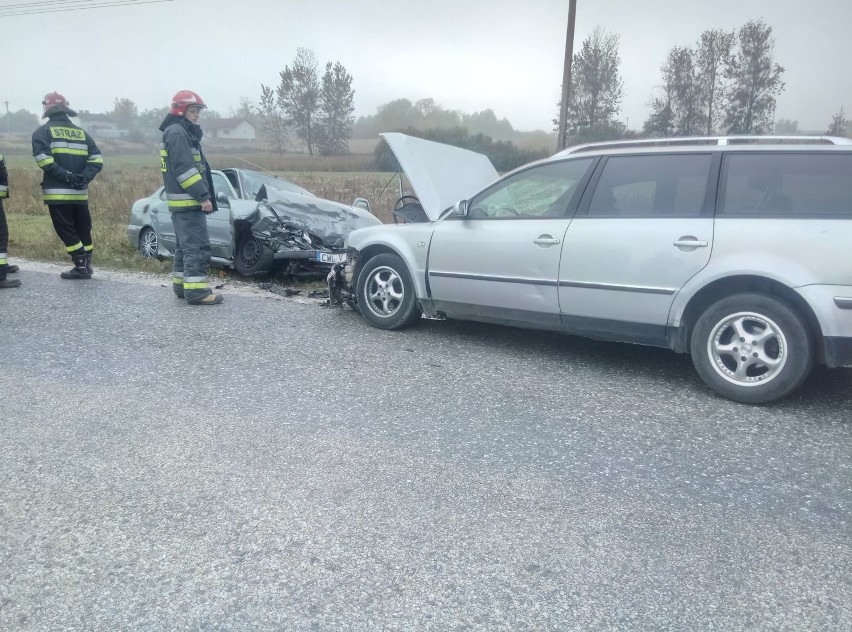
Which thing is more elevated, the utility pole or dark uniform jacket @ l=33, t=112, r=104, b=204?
the utility pole

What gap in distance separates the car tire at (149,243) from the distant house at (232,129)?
16.9 metres

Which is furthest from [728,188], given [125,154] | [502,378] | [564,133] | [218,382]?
[125,154]

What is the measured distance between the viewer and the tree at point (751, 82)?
13344mm

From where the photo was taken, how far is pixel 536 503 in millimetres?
3266

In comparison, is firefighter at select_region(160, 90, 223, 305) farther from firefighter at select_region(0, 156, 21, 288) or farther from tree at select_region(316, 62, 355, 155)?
tree at select_region(316, 62, 355, 155)

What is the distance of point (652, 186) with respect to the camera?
199 inches

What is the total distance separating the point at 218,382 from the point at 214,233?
4558 mm

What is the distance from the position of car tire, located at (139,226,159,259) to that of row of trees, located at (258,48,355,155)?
11128 mm

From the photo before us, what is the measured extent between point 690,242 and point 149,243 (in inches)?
328

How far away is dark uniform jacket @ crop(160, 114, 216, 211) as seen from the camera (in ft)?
23.8

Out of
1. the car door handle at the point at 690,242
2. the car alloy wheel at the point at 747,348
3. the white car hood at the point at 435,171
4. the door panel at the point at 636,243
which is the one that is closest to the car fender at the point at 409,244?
the white car hood at the point at 435,171

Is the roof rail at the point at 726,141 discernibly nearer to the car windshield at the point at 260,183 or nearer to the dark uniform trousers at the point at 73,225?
the car windshield at the point at 260,183

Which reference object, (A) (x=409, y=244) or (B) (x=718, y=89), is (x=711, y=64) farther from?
(A) (x=409, y=244)

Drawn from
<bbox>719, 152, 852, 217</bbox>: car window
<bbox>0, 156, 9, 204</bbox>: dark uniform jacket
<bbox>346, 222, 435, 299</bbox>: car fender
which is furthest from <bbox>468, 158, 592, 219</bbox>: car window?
<bbox>0, 156, 9, 204</bbox>: dark uniform jacket
